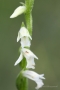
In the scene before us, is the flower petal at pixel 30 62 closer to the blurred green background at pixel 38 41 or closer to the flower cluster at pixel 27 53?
the flower cluster at pixel 27 53

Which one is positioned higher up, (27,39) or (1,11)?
(1,11)

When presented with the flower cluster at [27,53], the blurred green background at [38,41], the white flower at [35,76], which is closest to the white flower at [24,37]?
the flower cluster at [27,53]

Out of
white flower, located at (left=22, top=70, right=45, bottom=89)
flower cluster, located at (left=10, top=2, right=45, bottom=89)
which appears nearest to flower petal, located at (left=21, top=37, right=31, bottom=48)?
flower cluster, located at (left=10, top=2, right=45, bottom=89)

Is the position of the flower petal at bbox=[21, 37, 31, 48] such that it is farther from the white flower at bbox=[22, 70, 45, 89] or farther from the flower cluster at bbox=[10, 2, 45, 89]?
the white flower at bbox=[22, 70, 45, 89]

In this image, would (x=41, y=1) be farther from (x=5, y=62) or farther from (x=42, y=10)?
(x=5, y=62)

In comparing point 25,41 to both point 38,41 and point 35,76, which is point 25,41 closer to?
point 35,76

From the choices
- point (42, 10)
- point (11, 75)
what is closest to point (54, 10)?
point (42, 10)

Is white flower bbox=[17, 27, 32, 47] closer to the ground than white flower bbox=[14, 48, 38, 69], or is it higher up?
higher up

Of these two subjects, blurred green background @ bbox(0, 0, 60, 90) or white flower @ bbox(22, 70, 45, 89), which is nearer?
white flower @ bbox(22, 70, 45, 89)
